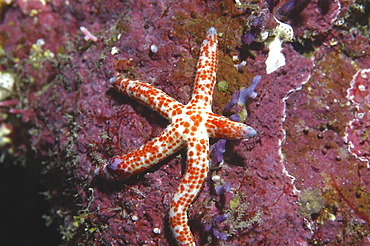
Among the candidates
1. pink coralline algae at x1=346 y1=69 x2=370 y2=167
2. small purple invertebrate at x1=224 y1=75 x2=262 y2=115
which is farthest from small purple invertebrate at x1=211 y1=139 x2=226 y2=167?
pink coralline algae at x1=346 y1=69 x2=370 y2=167

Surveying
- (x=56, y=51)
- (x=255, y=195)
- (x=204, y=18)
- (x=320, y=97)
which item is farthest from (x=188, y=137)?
(x=56, y=51)

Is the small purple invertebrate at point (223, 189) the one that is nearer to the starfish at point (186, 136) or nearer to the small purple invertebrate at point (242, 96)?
the starfish at point (186, 136)

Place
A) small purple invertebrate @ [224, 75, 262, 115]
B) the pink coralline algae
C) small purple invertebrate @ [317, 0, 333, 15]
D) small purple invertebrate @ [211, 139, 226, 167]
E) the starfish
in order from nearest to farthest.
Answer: the starfish < small purple invertebrate @ [211, 139, 226, 167] < small purple invertebrate @ [224, 75, 262, 115] < the pink coralline algae < small purple invertebrate @ [317, 0, 333, 15]

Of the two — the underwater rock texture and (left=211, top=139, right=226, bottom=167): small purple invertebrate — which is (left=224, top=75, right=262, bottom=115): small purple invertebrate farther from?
(left=211, top=139, right=226, bottom=167): small purple invertebrate

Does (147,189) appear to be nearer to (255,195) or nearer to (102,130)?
(102,130)

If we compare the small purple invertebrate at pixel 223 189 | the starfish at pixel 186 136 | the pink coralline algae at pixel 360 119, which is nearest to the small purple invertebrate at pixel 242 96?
the starfish at pixel 186 136
